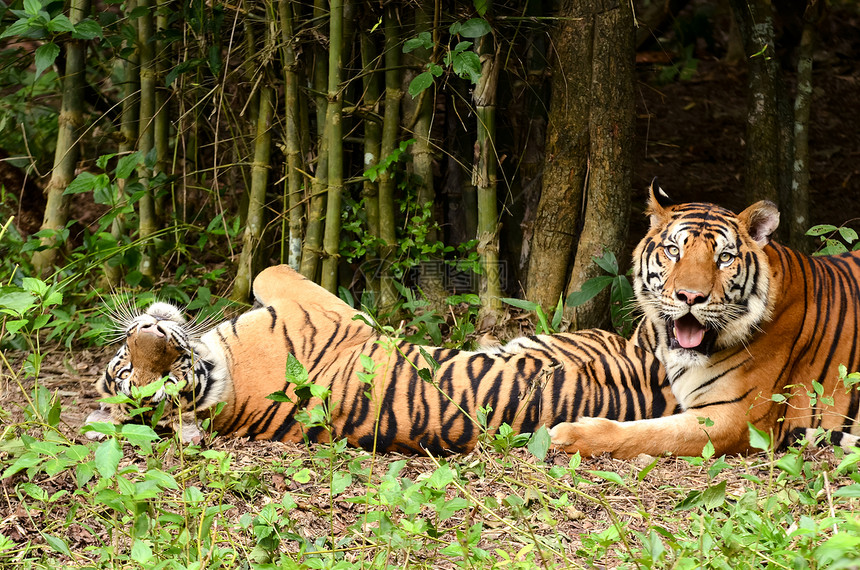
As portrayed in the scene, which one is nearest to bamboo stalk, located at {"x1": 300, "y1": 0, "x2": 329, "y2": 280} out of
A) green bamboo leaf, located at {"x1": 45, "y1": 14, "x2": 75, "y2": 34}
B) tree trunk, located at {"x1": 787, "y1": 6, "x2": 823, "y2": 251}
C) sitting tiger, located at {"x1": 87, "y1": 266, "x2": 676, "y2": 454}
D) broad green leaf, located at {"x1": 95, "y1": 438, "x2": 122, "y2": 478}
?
sitting tiger, located at {"x1": 87, "y1": 266, "x2": 676, "y2": 454}

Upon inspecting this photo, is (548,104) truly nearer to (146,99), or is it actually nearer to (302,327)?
(302,327)

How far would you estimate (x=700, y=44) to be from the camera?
823 cm

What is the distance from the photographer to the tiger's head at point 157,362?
325 centimetres

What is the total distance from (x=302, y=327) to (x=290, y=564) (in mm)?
1778

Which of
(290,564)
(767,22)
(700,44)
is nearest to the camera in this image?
(290,564)

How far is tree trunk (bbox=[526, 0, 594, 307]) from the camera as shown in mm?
4000

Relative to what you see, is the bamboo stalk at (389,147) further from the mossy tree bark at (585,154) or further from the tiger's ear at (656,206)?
the tiger's ear at (656,206)

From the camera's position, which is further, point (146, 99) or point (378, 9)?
point (146, 99)

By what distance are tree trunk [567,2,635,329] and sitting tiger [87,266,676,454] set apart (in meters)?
0.50

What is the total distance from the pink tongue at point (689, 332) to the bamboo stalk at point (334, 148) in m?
1.62

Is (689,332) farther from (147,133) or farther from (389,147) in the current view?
(147,133)

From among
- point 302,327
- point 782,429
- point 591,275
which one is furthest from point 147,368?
point 782,429

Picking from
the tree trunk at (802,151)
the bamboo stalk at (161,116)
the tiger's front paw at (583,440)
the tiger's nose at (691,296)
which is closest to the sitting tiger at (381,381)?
the tiger's front paw at (583,440)

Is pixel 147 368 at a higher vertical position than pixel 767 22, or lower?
lower
